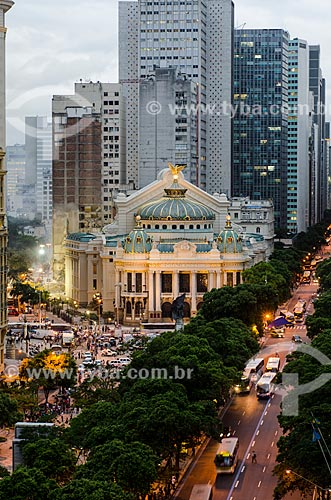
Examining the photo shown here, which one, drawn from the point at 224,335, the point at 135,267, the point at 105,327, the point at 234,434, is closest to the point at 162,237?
the point at 135,267

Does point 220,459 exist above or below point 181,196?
below

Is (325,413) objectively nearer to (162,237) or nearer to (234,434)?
(234,434)

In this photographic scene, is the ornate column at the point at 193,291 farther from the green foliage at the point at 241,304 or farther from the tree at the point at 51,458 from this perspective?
the tree at the point at 51,458

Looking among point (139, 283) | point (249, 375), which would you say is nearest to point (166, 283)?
point (139, 283)

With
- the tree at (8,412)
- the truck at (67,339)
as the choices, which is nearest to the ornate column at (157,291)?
the truck at (67,339)

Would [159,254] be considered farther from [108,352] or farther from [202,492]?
[202,492]
